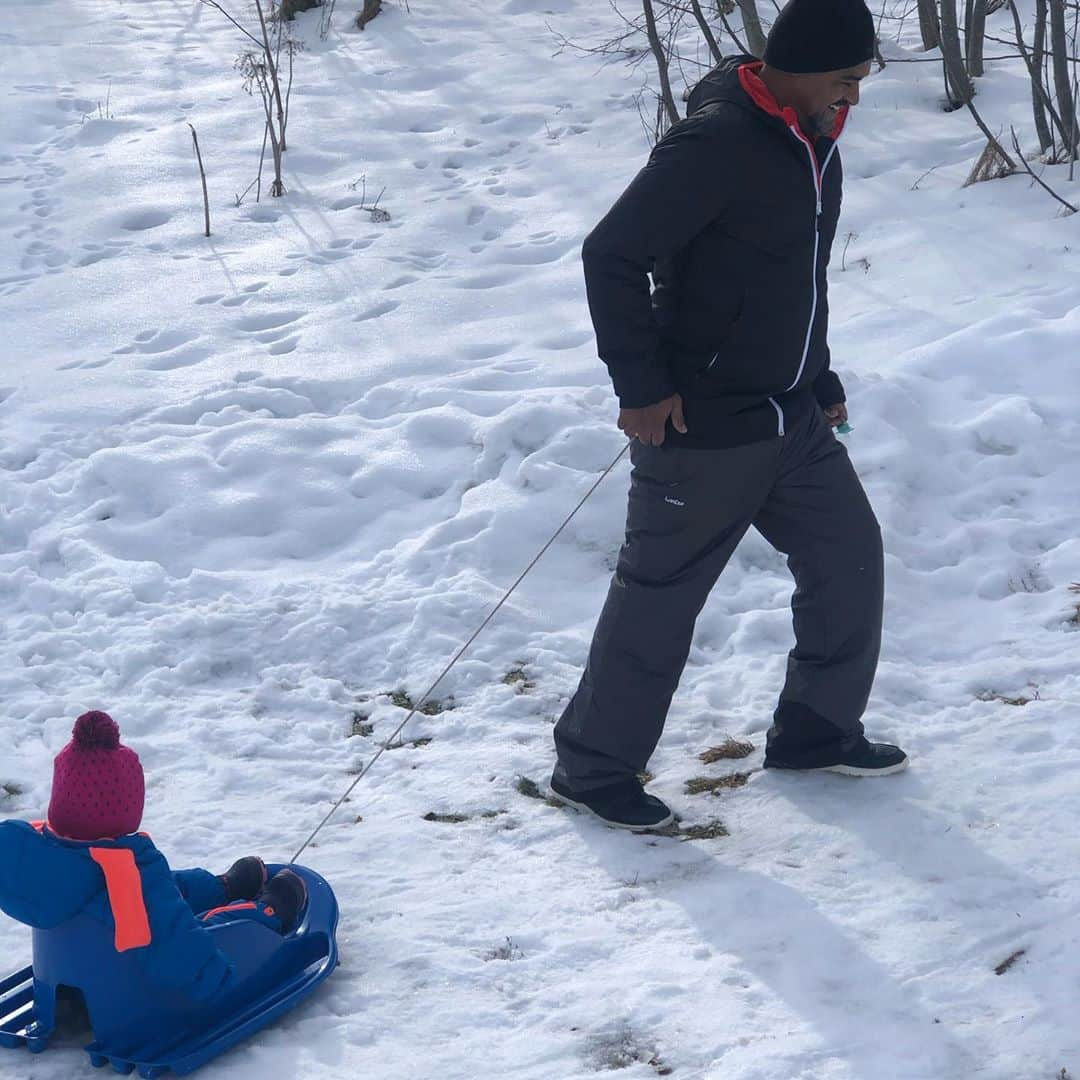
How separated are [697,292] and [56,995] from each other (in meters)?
1.94

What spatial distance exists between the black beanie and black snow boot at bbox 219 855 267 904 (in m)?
2.02

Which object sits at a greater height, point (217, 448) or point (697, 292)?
point (697, 292)

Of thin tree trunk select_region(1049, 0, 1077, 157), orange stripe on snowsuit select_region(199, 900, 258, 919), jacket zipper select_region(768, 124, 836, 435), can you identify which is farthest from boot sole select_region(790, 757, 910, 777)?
thin tree trunk select_region(1049, 0, 1077, 157)

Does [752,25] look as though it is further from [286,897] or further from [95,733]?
[95,733]

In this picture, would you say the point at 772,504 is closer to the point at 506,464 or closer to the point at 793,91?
the point at 793,91

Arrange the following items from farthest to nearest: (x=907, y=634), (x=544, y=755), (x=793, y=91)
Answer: (x=907, y=634) → (x=544, y=755) → (x=793, y=91)

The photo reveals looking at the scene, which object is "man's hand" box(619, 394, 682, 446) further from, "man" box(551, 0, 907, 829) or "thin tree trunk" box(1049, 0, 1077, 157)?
"thin tree trunk" box(1049, 0, 1077, 157)

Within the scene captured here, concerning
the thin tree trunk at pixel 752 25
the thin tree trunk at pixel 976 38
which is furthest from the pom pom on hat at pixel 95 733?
the thin tree trunk at pixel 976 38

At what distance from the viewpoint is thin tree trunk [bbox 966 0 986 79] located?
758 centimetres

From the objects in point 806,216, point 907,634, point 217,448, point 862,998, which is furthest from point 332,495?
point 862,998

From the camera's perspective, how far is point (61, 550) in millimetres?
4738

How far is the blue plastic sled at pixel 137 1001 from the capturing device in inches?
102

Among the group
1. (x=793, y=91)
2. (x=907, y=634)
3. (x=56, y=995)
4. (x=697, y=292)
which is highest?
(x=793, y=91)

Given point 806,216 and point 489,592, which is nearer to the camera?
point 806,216
